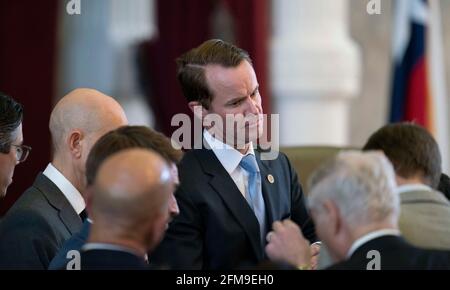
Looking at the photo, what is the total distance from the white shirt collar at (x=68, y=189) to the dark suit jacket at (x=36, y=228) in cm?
2

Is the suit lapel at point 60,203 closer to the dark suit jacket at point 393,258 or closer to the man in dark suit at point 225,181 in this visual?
the man in dark suit at point 225,181

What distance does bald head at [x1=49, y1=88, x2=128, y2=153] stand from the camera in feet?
12.3

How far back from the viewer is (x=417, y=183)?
322cm

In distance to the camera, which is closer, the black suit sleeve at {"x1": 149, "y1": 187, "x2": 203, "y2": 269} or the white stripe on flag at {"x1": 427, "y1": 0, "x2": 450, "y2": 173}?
the black suit sleeve at {"x1": 149, "y1": 187, "x2": 203, "y2": 269}

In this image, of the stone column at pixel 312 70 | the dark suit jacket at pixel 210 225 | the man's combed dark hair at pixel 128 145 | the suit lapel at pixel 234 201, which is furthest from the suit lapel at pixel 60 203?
the stone column at pixel 312 70

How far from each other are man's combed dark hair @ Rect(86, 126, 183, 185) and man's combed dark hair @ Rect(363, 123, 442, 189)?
700 mm

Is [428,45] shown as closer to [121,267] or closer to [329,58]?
[329,58]

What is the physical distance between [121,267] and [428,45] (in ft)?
15.9

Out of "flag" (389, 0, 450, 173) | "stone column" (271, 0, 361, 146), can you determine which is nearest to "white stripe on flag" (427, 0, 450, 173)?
"flag" (389, 0, 450, 173)

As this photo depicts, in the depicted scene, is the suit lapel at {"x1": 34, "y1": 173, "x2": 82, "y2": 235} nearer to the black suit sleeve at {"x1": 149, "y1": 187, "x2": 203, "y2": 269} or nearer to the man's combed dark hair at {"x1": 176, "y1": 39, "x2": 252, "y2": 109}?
the black suit sleeve at {"x1": 149, "y1": 187, "x2": 203, "y2": 269}

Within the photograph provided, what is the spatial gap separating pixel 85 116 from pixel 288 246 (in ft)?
3.39

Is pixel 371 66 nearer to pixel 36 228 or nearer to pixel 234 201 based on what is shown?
pixel 234 201

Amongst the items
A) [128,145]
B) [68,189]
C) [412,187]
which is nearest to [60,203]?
[68,189]

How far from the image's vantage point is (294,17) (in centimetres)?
716
